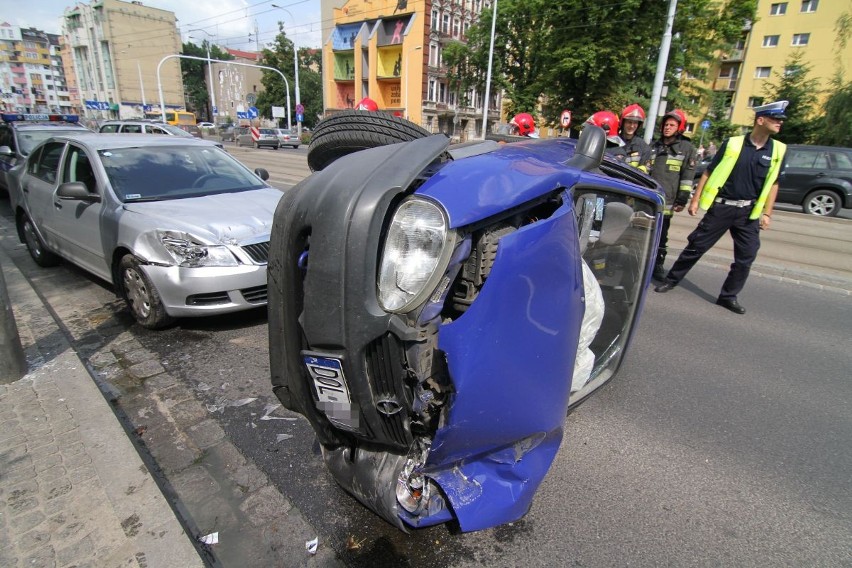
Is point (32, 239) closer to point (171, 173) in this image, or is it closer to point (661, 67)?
point (171, 173)

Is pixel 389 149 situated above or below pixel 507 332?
above

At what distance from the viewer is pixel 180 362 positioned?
3.59 m

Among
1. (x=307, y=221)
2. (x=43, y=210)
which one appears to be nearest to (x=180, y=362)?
(x=307, y=221)

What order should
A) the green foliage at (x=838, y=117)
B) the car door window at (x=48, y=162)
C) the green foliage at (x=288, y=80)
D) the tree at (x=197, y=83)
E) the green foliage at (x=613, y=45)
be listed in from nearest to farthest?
the car door window at (x=48, y=162)
the green foliage at (x=838, y=117)
the green foliage at (x=613, y=45)
the green foliage at (x=288, y=80)
the tree at (x=197, y=83)

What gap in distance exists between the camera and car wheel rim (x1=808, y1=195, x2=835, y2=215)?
12.2m

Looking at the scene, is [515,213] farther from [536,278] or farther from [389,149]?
[389,149]

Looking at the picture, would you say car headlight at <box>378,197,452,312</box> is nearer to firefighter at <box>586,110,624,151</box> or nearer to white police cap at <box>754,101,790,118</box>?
firefighter at <box>586,110,624,151</box>

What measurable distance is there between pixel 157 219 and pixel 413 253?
3.33 meters

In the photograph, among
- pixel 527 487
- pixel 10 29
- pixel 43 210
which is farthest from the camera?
pixel 10 29

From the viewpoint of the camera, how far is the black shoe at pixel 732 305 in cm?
483

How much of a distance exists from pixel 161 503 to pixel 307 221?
1624mm

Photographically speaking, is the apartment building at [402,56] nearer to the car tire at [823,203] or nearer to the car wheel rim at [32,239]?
the car tire at [823,203]

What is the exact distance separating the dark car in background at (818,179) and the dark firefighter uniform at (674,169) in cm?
965

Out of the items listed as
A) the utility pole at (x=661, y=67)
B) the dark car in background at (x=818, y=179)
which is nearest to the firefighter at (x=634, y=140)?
the utility pole at (x=661, y=67)
